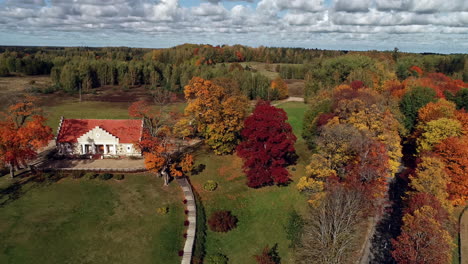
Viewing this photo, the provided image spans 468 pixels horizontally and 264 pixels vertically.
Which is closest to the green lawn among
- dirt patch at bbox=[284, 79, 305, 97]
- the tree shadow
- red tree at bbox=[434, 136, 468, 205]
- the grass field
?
the grass field

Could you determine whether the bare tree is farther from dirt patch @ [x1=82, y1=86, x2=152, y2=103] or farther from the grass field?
dirt patch @ [x1=82, y1=86, x2=152, y2=103]

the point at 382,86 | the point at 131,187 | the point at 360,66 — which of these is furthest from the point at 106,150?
the point at 360,66

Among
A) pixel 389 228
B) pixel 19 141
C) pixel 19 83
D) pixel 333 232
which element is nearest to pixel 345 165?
pixel 389 228

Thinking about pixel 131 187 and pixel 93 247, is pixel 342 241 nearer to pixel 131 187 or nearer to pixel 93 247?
pixel 93 247

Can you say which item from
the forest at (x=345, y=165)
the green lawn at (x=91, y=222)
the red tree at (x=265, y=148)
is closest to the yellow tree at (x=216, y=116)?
the forest at (x=345, y=165)

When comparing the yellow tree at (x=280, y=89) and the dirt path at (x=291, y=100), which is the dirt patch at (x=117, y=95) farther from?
the dirt path at (x=291, y=100)

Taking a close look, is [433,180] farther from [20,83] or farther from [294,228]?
[20,83]
